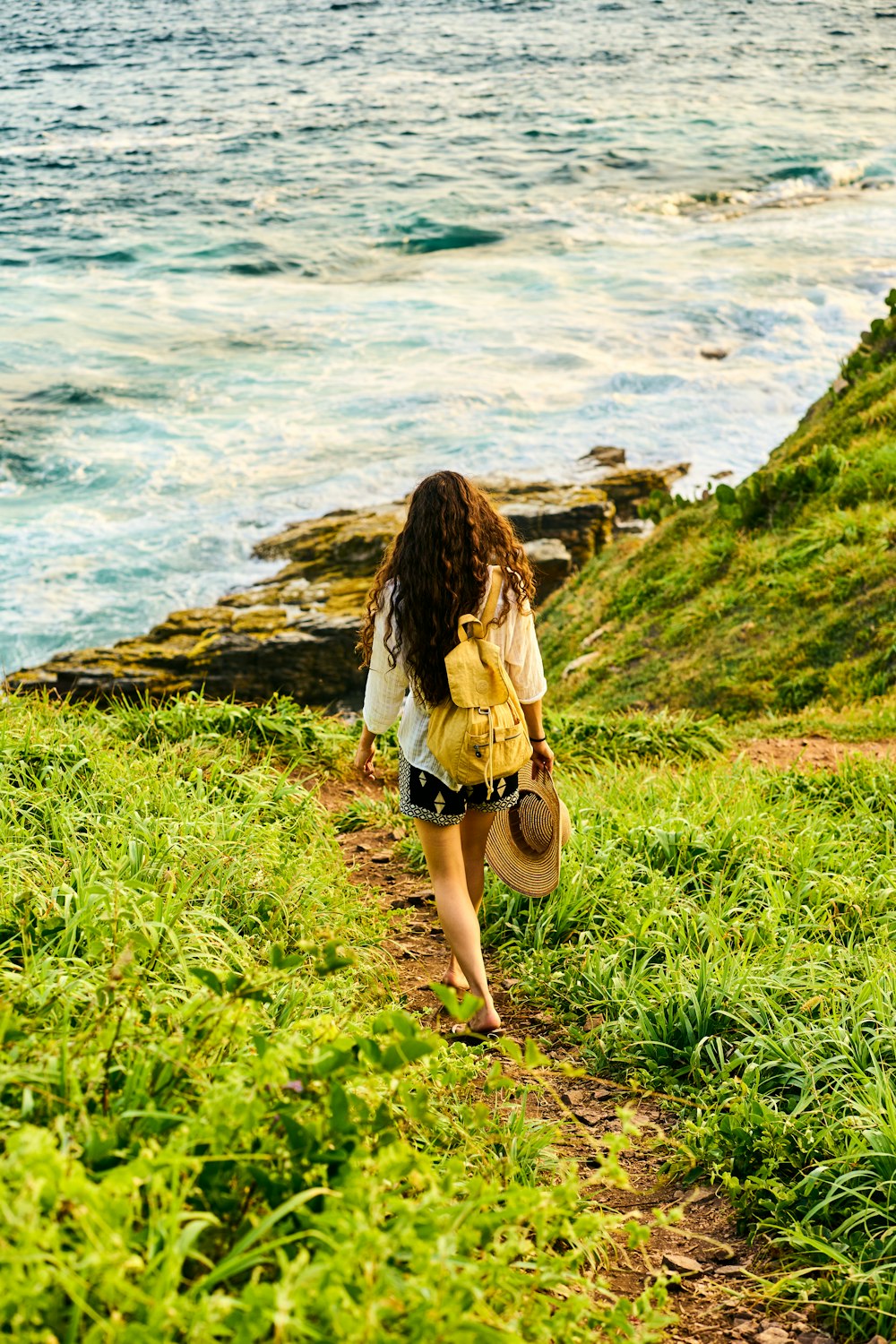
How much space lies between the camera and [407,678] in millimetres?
3752

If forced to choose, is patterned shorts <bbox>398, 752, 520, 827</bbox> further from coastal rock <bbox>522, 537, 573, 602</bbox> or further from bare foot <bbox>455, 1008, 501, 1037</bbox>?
coastal rock <bbox>522, 537, 573, 602</bbox>

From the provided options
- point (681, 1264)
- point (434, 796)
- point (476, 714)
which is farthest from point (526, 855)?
point (681, 1264)

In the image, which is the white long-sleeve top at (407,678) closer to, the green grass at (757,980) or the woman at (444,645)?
the woman at (444,645)

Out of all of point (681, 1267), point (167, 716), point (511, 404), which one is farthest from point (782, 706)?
point (511, 404)

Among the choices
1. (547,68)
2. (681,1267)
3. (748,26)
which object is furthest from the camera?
(748,26)

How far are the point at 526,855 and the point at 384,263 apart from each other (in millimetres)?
22657

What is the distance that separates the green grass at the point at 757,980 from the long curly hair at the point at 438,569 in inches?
52.3

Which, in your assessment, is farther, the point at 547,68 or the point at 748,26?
the point at 748,26

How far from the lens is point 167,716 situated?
5922 mm

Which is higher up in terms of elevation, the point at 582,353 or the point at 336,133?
the point at 336,133

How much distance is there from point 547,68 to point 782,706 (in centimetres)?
3873

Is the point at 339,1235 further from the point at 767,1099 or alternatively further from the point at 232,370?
the point at 232,370

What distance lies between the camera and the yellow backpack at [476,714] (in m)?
3.54

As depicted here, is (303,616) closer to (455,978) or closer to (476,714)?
(455,978)
